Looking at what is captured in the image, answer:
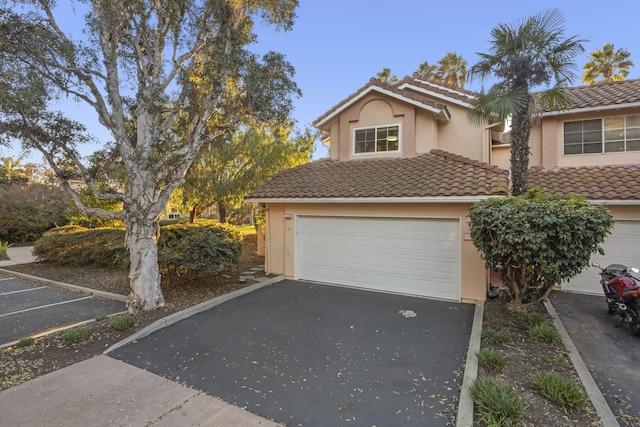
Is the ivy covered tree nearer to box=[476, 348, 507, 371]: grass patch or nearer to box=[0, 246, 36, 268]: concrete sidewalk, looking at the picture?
box=[476, 348, 507, 371]: grass patch

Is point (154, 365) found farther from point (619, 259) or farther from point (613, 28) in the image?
point (613, 28)

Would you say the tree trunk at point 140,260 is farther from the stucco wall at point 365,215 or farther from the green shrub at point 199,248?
the stucco wall at point 365,215

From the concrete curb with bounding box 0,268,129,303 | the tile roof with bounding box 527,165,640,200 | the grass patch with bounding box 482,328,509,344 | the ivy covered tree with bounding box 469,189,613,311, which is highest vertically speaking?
the tile roof with bounding box 527,165,640,200

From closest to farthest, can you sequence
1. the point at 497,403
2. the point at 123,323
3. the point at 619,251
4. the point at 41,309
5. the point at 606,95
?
the point at 497,403 → the point at 123,323 → the point at 41,309 → the point at 619,251 → the point at 606,95

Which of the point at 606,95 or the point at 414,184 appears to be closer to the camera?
the point at 414,184

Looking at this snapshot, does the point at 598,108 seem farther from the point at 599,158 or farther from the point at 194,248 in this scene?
the point at 194,248

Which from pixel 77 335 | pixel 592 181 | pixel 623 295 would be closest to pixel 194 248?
pixel 77 335

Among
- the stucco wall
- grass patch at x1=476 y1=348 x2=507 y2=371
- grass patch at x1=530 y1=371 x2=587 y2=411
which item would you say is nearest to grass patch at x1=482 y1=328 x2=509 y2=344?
grass patch at x1=476 y1=348 x2=507 y2=371

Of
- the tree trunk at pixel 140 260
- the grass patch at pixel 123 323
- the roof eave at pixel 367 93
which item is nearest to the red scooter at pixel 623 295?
the roof eave at pixel 367 93

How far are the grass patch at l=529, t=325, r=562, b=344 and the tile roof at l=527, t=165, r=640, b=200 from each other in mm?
5213

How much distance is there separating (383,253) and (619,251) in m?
6.75

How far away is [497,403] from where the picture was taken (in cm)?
365

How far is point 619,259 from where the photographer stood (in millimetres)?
8977

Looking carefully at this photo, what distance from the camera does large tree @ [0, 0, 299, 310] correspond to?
22.3 feet
